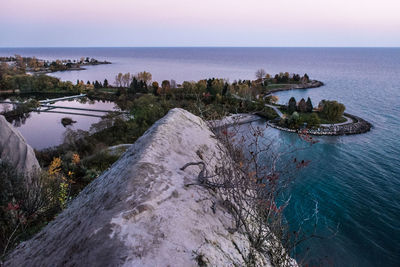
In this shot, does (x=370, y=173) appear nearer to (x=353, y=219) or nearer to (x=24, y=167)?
Result: (x=353, y=219)

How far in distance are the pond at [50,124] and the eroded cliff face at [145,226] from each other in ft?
115

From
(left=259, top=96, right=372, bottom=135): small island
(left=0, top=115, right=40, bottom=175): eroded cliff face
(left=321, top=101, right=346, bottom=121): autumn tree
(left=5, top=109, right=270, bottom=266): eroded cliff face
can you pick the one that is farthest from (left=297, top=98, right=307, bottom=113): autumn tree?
(left=5, top=109, right=270, bottom=266): eroded cliff face

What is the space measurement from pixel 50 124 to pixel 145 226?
5318 centimetres

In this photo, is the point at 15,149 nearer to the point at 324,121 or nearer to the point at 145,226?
the point at 145,226

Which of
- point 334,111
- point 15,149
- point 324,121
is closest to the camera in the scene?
point 15,149

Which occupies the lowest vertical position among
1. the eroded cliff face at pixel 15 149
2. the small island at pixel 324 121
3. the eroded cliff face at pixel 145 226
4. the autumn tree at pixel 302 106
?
the small island at pixel 324 121

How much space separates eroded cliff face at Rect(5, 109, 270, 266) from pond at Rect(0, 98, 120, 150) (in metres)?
35.2

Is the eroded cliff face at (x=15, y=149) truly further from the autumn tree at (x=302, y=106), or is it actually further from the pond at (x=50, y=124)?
the autumn tree at (x=302, y=106)

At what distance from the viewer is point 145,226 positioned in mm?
2928

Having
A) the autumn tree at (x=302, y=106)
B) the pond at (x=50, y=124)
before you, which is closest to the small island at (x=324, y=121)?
the autumn tree at (x=302, y=106)

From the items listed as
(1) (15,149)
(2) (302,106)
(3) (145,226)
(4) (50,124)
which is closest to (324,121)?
(2) (302,106)

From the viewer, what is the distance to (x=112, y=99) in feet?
238

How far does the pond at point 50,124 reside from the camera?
3921cm

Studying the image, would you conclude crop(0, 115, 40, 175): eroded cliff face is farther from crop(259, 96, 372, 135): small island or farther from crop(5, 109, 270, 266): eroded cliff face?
crop(259, 96, 372, 135): small island
